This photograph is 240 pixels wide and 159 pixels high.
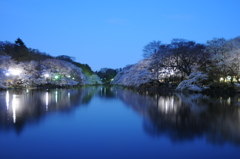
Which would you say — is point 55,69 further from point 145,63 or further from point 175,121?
point 175,121

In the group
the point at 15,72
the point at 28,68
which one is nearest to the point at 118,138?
the point at 15,72

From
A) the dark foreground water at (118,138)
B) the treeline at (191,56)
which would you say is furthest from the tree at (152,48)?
the dark foreground water at (118,138)

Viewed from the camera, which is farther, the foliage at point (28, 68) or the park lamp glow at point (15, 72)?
the foliage at point (28, 68)

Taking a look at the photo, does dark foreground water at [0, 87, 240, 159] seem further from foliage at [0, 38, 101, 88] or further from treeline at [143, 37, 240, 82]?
treeline at [143, 37, 240, 82]

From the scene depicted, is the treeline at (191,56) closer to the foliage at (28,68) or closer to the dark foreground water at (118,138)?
the foliage at (28,68)

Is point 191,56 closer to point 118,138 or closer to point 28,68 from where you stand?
point 28,68

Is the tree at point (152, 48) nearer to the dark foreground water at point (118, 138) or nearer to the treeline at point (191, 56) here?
the treeline at point (191, 56)

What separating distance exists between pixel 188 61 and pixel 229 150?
104 ft

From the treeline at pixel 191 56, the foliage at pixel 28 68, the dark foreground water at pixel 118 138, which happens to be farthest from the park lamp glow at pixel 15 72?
the dark foreground water at pixel 118 138

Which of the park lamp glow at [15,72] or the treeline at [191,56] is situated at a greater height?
→ the treeline at [191,56]

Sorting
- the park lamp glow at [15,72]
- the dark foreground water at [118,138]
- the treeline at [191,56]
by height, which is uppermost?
the treeline at [191,56]

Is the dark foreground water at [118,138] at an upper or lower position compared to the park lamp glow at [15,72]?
lower

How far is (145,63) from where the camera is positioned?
45312 millimetres

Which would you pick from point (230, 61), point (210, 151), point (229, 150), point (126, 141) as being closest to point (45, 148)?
point (126, 141)
